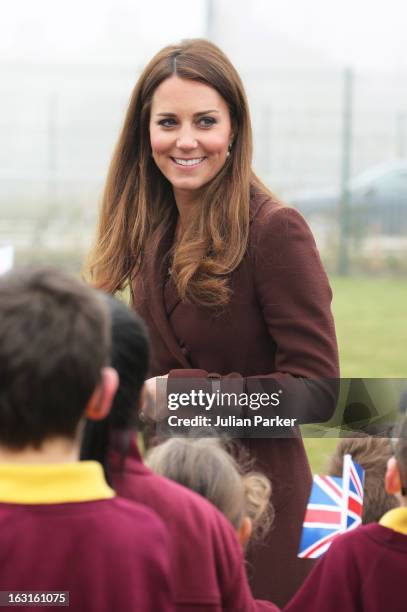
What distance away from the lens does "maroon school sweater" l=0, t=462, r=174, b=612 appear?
1451mm

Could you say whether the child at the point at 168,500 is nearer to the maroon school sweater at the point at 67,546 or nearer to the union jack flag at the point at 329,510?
the maroon school sweater at the point at 67,546

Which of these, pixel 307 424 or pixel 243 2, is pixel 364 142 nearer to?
pixel 243 2

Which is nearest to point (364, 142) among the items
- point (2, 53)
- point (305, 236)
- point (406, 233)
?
point (406, 233)

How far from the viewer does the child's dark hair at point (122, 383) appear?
63.2 inches

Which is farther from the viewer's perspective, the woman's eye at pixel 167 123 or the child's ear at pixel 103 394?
the woman's eye at pixel 167 123

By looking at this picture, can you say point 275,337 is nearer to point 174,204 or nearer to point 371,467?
point 371,467

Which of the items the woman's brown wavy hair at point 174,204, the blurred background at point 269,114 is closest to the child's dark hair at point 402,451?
the woman's brown wavy hair at point 174,204

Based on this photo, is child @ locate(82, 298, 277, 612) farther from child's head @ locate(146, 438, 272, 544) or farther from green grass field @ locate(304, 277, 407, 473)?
green grass field @ locate(304, 277, 407, 473)

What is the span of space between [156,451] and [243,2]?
1463 centimetres

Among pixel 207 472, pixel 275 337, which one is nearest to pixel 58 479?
pixel 207 472

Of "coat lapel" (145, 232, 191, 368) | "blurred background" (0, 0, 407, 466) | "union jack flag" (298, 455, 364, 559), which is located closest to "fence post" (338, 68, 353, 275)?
"blurred background" (0, 0, 407, 466)

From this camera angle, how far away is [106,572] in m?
1.45

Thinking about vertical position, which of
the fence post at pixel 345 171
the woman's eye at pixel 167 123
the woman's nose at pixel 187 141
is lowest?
the fence post at pixel 345 171

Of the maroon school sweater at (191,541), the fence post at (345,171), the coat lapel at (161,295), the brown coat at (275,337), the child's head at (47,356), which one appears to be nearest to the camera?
the child's head at (47,356)
